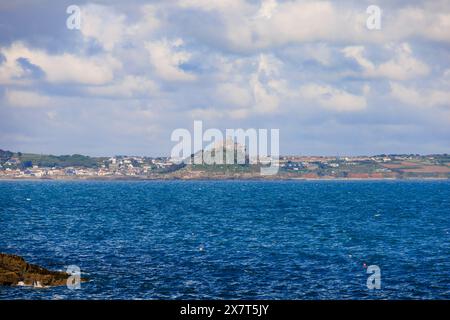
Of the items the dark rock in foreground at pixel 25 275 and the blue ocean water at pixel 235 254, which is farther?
the dark rock in foreground at pixel 25 275

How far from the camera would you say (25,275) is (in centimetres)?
5484

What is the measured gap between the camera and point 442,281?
5669 cm

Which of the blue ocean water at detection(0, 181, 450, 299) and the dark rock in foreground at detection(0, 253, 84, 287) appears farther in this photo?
the dark rock in foreground at detection(0, 253, 84, 287)

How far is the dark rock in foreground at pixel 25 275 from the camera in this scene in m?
53.9

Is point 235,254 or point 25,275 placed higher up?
point 25,275

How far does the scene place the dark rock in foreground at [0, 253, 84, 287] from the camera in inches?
2122

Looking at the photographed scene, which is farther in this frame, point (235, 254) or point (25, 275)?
point (235, 254)

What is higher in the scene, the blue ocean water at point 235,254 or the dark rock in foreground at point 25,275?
the dark rock in foreground at point 25,275

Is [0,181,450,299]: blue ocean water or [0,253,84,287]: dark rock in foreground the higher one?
[0,253,84,287]: dark rock in foreground
